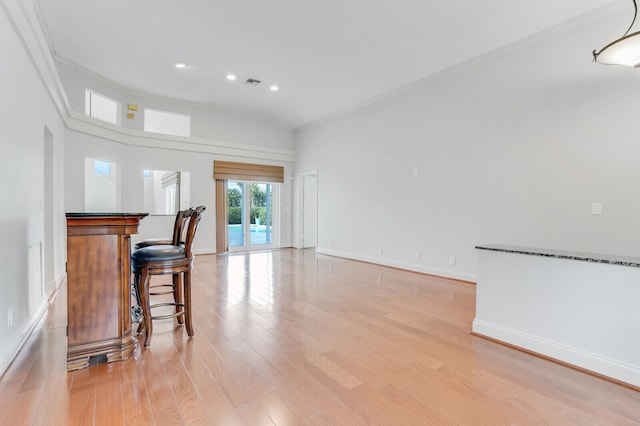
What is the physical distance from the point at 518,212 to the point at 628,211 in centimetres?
103

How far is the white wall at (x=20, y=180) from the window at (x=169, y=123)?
354 centimetres

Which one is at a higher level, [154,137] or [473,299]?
[154,137]

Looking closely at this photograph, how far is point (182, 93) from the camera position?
6.18 metres

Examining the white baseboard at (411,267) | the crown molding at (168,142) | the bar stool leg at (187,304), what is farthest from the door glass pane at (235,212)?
the bar stool leg at (187,304)

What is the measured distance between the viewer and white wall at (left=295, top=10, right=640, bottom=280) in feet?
11.0

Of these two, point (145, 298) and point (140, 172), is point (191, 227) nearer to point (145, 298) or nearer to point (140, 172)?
point (145, 298)

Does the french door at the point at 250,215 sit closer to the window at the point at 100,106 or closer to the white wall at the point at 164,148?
the white wall at the point at 164,148

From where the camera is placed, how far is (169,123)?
726 centimetres

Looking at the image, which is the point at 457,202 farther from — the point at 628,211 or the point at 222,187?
the point at 222,187

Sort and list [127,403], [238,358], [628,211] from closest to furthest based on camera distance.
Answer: [127,403], [238,358], [628,211]

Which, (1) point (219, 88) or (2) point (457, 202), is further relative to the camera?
(1) point (219, 88)

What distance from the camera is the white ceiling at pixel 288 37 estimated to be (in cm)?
340

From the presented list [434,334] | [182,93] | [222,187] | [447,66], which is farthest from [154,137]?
[434,334]

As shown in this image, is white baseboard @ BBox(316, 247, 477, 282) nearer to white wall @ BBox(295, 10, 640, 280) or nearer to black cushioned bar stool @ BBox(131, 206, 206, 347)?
white wall @ BBox(295, 10, 640, 280)
